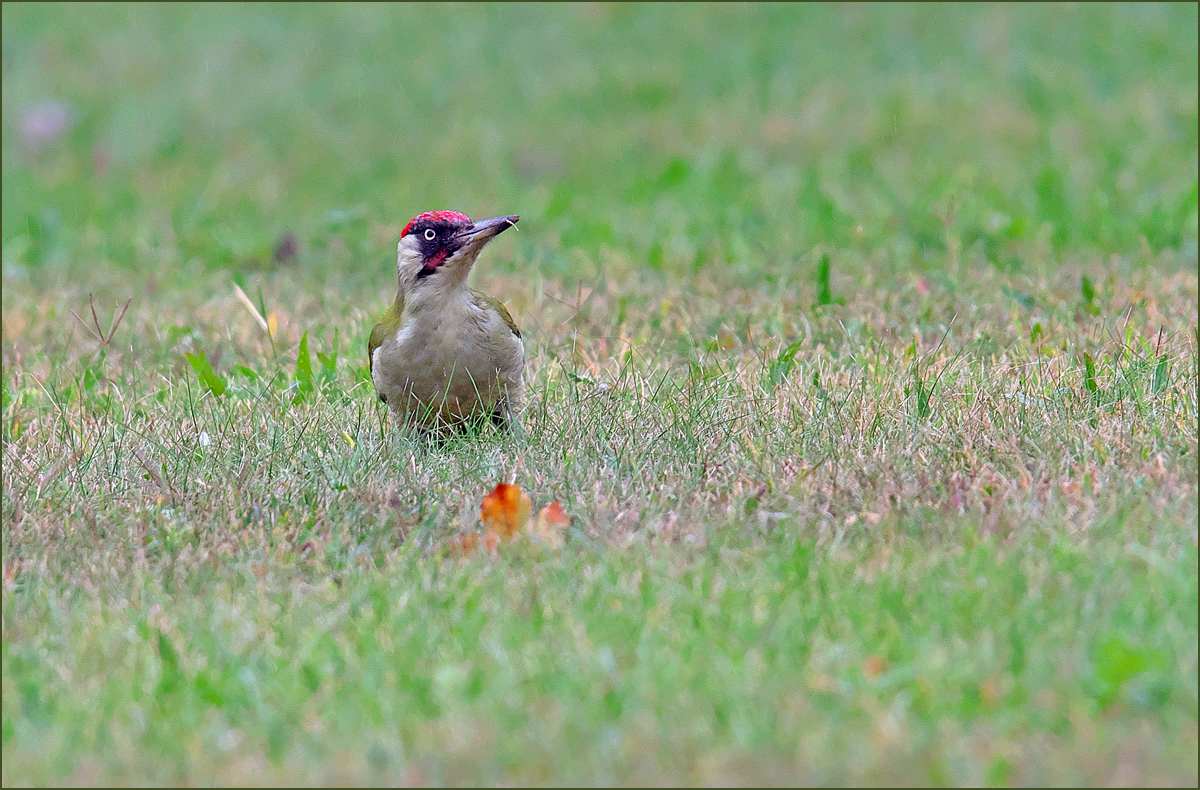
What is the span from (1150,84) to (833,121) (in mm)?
2125

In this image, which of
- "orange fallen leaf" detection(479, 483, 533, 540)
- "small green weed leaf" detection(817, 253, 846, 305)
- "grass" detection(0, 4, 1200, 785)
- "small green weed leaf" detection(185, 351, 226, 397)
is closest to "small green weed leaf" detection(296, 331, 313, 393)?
"grass" detection(0, 4, 1200, 785)

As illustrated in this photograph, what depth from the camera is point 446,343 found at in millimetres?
4543

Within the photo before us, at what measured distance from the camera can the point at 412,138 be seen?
10.8 meters

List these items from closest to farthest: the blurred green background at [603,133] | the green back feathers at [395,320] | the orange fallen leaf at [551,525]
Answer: the orange fallen leaf at [551,525] → the green back feathers at [395,320] → the blurred green background at [603,133]

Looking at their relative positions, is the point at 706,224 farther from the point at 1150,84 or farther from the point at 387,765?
the point at 387,765

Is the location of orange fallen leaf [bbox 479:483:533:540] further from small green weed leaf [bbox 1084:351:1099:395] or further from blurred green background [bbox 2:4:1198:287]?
blurred green background [bbox 2:4:1198:287]

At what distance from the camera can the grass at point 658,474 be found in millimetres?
2693

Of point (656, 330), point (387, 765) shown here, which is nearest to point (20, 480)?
point (387, 765)

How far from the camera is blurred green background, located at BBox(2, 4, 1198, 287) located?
7.72 metres

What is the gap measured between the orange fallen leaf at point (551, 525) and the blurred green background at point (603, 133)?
3.21 metres

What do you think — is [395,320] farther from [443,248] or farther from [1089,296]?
[1089,296]

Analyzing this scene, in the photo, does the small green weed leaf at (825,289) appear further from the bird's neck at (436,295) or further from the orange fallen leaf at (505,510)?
the orange fallen leaf at (505,510)

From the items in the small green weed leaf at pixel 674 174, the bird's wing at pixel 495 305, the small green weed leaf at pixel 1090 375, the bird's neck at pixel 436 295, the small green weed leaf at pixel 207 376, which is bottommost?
the small green weed leaf at pixel 207 376

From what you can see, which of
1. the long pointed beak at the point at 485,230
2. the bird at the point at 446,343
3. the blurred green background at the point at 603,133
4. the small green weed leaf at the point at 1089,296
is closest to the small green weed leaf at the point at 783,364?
the bird at the point at 446,343
